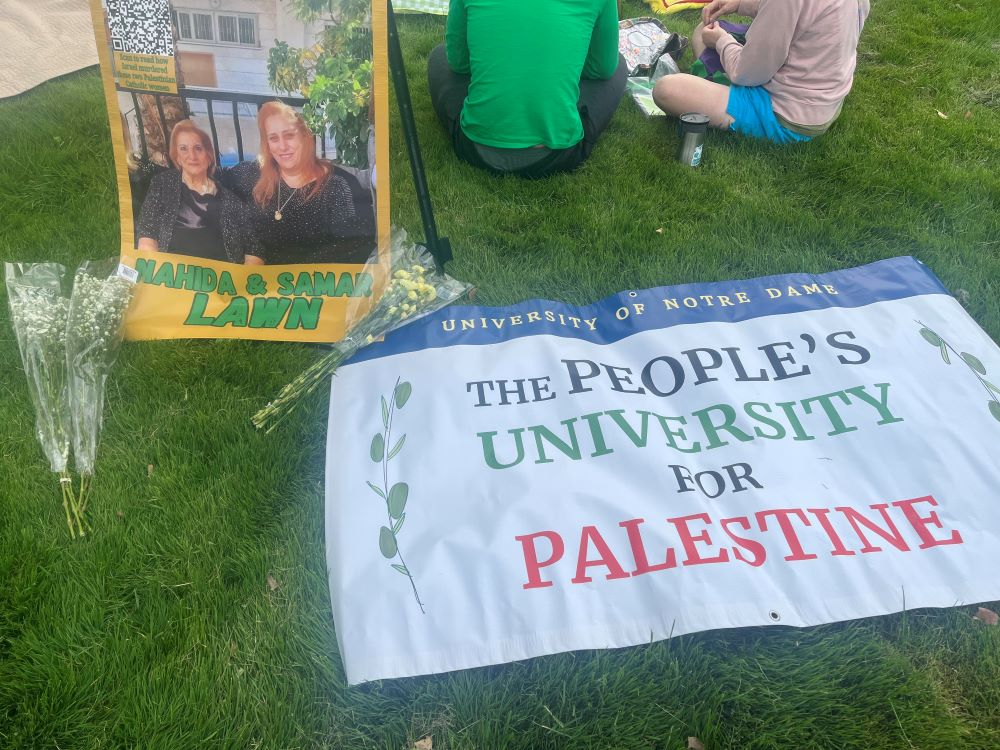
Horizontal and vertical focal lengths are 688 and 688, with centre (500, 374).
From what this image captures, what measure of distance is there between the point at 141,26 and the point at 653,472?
2175 mm

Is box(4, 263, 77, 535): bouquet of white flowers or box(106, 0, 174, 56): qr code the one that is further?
box(106, 0, 174, 56): qr code

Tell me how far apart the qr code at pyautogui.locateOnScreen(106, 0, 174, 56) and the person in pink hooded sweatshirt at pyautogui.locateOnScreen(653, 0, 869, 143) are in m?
2.41

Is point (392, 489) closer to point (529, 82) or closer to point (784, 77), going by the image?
point (529, 82)

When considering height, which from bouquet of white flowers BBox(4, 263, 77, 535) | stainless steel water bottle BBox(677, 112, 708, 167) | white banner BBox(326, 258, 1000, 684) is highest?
stainless steel water bottle BBox(677, 112, 708, 167)

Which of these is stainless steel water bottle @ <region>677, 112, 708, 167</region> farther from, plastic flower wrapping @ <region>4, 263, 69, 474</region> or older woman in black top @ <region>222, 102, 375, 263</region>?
plastic flower wrapping @ <region>4, 263, 69, 474</region>

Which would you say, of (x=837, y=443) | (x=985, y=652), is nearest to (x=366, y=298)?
(x=837, y=443)

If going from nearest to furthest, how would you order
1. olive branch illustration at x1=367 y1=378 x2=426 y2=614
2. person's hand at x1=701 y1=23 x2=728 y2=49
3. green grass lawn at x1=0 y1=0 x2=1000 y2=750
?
1. green grass lawn at x1=0 y1=0 x2=1000 y2=750
2. olive branch illustration at x1=367 y1=378 x2=426 y2=614
3. person's hand at x1=701 y1=23 x2=728 y2=49

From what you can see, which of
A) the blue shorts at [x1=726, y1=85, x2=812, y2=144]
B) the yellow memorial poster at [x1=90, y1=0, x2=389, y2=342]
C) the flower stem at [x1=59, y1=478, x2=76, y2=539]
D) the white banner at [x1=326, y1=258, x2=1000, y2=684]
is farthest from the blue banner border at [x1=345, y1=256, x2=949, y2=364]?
the blue shorts at [x1=726, y1=85, x2=812, y2=144]

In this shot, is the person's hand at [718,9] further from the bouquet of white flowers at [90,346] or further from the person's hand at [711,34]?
the bouquet of white flowers at [90,346]

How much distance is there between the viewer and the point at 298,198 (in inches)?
96.9

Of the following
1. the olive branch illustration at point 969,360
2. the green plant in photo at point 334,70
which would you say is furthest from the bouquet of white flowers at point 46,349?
the olive branch illustration at point 969,360

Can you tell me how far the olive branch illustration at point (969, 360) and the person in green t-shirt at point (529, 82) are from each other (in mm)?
1706

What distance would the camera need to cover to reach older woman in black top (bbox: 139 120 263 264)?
2443mm

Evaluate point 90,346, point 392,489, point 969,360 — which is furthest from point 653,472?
point 90,346
